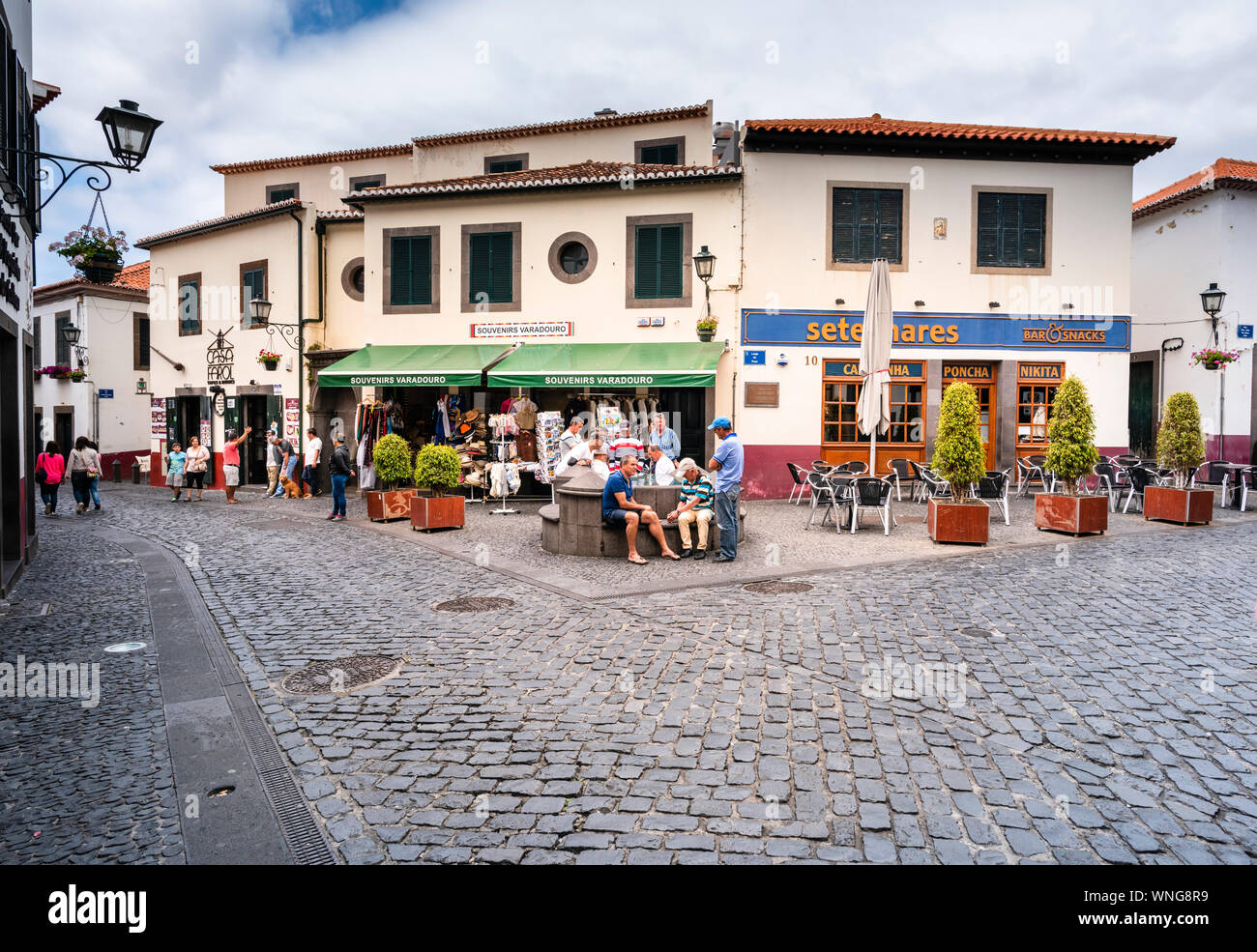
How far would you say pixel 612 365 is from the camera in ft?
53.9

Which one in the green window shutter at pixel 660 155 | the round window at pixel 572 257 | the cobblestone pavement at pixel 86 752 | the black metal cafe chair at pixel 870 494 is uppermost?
the green window shutter at pixel 660 155

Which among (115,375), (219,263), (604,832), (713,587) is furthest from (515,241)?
(115,375)

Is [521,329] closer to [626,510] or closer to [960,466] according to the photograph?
[626,510]

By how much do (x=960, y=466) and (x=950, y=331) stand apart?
7.62m

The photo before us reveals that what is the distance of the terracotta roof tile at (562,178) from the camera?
16.8 metres

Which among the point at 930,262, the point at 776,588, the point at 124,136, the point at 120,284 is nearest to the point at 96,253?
Result: the point at 124,136

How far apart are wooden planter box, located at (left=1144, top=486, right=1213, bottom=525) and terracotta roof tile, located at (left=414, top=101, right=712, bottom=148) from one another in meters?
14.3

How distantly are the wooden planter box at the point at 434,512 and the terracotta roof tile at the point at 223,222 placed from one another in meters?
11.2

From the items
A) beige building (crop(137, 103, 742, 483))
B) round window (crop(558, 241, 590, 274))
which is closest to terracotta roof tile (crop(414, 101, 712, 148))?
beige building (crop(137, 103, 742, 483))

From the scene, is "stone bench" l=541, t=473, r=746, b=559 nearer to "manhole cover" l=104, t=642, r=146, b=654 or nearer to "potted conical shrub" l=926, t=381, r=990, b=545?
"potted conical shrub" l=926, t=381, r=990, b=545

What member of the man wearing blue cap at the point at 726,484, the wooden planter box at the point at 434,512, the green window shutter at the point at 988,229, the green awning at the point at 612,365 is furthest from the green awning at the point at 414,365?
the green window shutter at the point at 988,229

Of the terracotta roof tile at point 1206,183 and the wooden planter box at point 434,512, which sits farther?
the terracotta roof tile at point 1206,183

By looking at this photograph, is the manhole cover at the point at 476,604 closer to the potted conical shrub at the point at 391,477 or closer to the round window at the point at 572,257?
the potted conical shrub at the point at 391,477

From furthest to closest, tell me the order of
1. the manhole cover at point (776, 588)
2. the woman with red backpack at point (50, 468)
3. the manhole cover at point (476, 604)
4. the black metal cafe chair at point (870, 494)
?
1. the woman with red backpack at point (50, 468)
2. the black metal cafe chair at point (870, 494)
3. the manhole cover at point (776, 588)
4. the manhole cover at point (476, 604)
